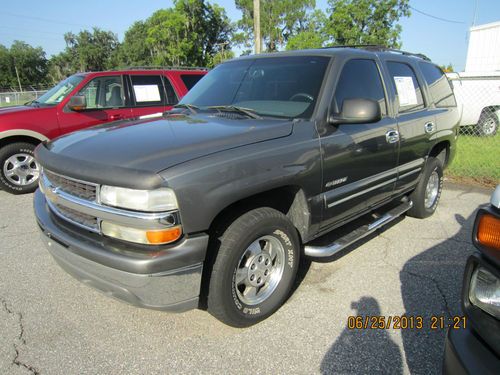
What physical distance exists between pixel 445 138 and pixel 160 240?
3979 mm

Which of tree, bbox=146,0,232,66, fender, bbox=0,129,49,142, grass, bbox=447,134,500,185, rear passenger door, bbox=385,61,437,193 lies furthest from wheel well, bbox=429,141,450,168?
tree, bbox=146,0,232,66

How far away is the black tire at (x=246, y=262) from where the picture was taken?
2.35 meters

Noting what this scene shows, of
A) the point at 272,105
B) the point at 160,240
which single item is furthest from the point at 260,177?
the point at 272,105

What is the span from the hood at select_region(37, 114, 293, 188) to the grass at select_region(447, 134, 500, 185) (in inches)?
206

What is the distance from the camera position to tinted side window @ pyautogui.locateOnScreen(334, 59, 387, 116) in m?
3.16

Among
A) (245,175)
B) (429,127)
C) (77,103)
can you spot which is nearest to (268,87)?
(245,175)

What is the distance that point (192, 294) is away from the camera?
2.25 metres

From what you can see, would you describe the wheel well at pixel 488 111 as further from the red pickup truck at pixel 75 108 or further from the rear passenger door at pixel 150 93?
the rear passenger door at pixel 150 93

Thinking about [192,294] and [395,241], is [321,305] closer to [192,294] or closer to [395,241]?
[192,294]

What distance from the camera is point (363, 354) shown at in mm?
2412

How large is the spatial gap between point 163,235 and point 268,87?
1776 millimetres

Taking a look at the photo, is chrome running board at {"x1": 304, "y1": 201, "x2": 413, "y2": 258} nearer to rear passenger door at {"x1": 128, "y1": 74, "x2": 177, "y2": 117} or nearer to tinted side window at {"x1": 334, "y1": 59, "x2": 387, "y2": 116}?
tinted side window at {"x1": 334, "y1": 59, "x2": 387, "y2": 116}

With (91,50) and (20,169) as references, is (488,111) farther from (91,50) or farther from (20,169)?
(91,50)

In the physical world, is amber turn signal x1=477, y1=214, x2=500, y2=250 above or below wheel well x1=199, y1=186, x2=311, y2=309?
above
